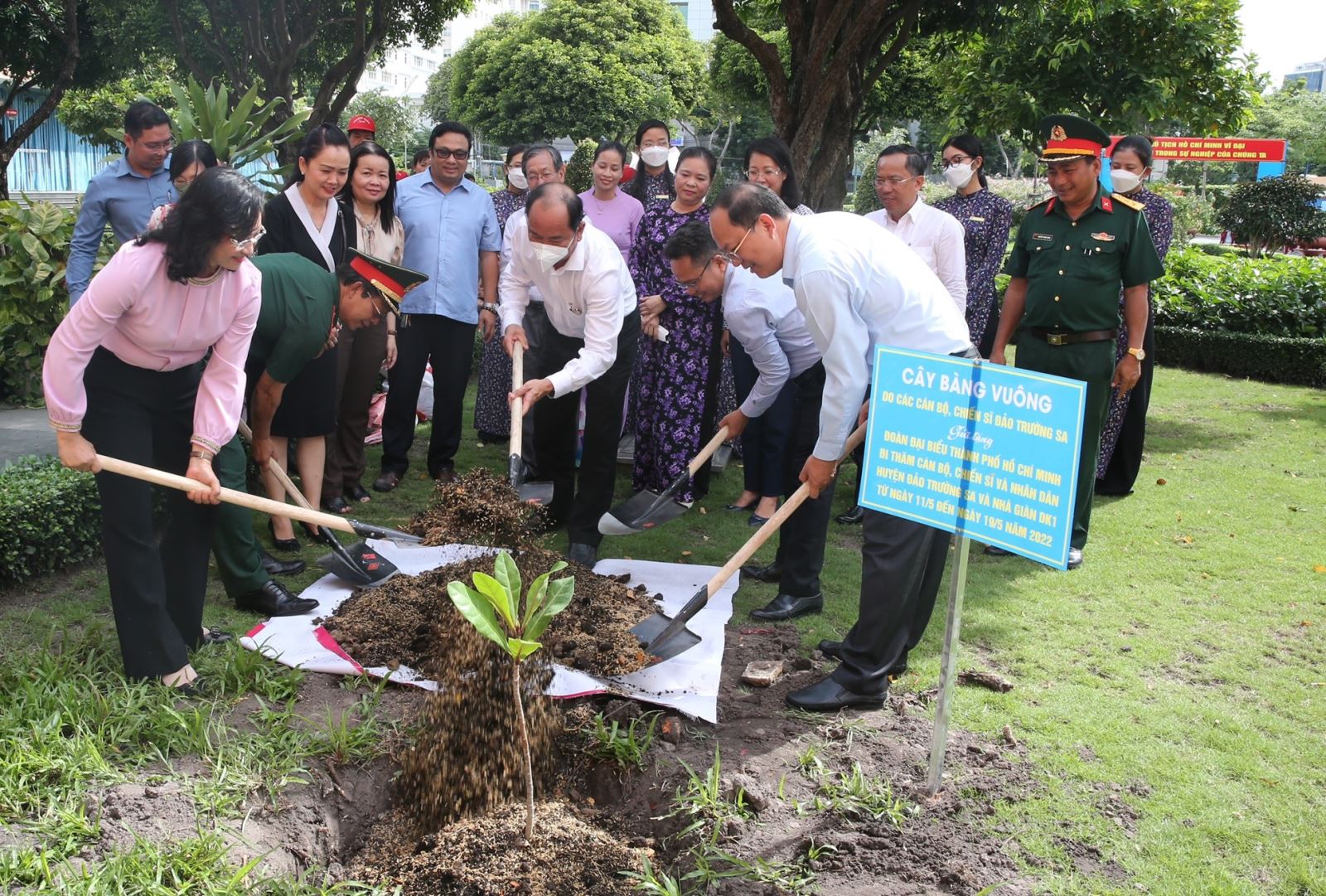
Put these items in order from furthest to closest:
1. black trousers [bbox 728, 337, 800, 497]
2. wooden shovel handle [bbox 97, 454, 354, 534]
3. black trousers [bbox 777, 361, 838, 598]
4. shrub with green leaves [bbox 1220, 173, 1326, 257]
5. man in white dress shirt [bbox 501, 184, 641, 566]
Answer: shrub with green leaves [bbox 1220, 173, 1326, 257]
black trousers [bbox 728, 337, 800, 497]
man in white dress shirt [bbox 501, 184, 641, 566]
black trousers [bbox 777, 361, 838, 598]
wooden shovel handle [bbox 97, 454, 354, 534]

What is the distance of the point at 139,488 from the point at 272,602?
1.08 m

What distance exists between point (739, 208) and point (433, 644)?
1.97 meters

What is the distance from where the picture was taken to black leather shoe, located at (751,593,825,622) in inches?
181

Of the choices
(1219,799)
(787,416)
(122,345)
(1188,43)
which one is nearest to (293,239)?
(122,345)

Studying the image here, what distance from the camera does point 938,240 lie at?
563 cm

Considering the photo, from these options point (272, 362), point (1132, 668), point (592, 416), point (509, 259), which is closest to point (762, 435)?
point (592, 416)

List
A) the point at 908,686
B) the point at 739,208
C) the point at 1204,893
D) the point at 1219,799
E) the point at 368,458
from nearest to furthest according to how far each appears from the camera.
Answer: the point at 1204,893
the point at 1219,799
the point at 739,208
the point at 908,686
the point at 368,458

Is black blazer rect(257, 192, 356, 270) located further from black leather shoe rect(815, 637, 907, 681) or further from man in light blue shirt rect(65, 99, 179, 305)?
black leather shoe rect(815, 637, 907, 681)

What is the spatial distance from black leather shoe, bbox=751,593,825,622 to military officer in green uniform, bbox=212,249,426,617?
190cm

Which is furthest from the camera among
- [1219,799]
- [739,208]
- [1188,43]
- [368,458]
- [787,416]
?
[1188,43]

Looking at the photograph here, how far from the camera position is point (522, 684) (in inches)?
130

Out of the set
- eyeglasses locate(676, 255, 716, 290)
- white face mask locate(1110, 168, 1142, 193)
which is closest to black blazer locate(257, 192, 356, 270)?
eyeglasses locate(676, 255, 716, 290)

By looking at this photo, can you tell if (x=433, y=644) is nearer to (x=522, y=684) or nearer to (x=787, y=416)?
(x=522, y=684)

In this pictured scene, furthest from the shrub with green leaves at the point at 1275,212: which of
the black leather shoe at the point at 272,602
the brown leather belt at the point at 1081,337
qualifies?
the black leather shoe at the point at 272,602
